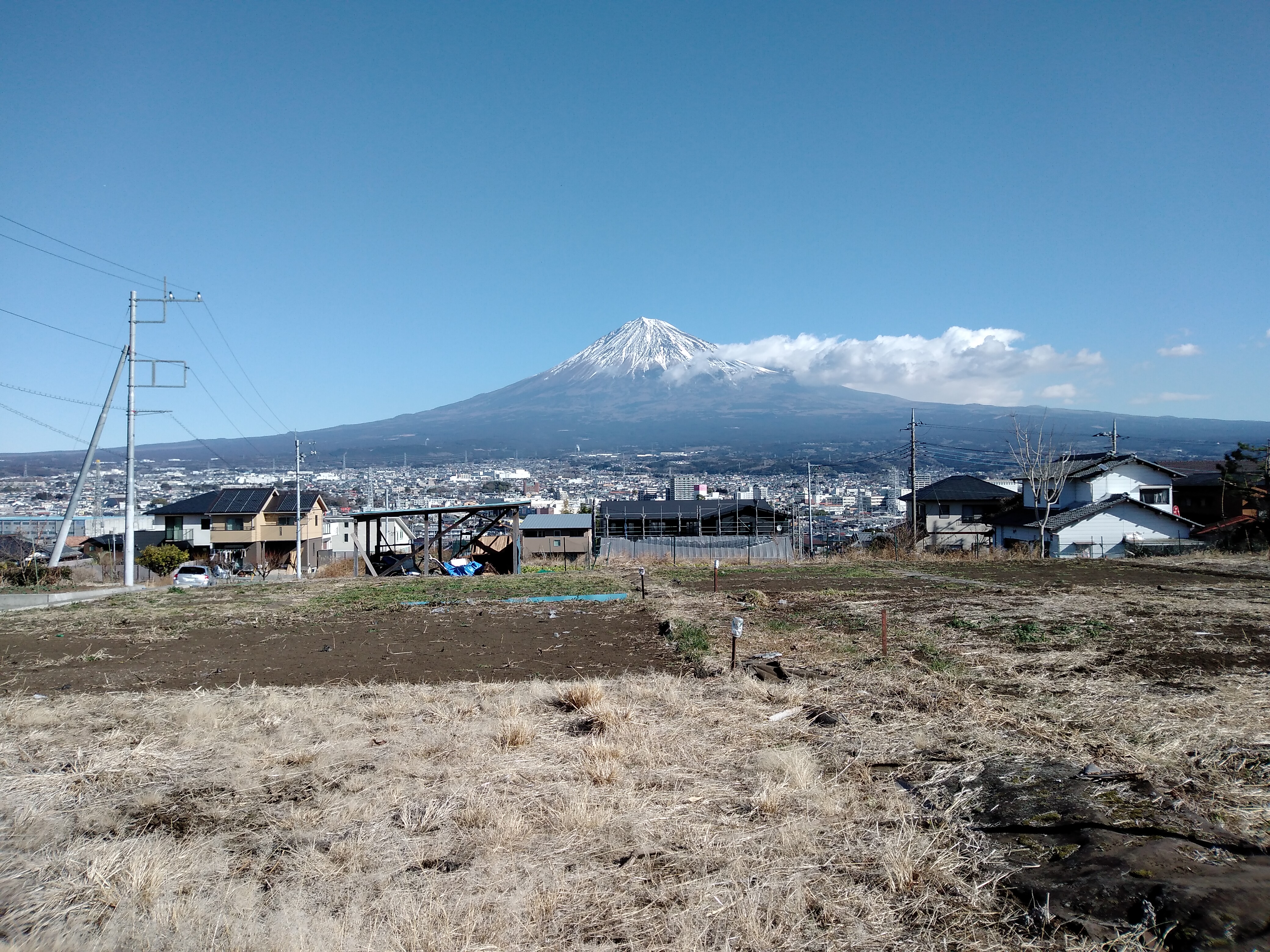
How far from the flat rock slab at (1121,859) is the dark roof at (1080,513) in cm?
2967

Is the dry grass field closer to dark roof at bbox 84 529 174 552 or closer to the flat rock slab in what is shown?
the flat rock slab

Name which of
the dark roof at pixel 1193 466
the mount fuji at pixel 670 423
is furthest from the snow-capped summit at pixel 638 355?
the dark roof at pixel 1193 466

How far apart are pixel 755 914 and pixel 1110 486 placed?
3668cm

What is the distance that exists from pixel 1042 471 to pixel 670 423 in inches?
4849

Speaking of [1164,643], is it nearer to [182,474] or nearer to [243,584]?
[243,584]

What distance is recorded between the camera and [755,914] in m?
3.49

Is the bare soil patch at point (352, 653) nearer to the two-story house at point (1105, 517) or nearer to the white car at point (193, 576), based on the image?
the white car at point (193, 576)

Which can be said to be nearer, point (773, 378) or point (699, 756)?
point (699, 756)

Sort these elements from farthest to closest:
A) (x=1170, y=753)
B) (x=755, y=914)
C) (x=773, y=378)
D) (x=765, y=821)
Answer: (x=773, y=378), (x=1170, y=753), (x=765, y=821), (x=755, y=914)

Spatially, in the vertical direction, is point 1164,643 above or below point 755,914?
below

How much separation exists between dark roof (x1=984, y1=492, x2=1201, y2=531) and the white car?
30.7m

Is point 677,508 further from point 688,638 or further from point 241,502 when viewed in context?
point 688,638

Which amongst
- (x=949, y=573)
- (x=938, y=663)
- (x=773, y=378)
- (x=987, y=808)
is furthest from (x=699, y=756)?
(x=773, y=378)

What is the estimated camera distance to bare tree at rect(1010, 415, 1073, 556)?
30938 mm
